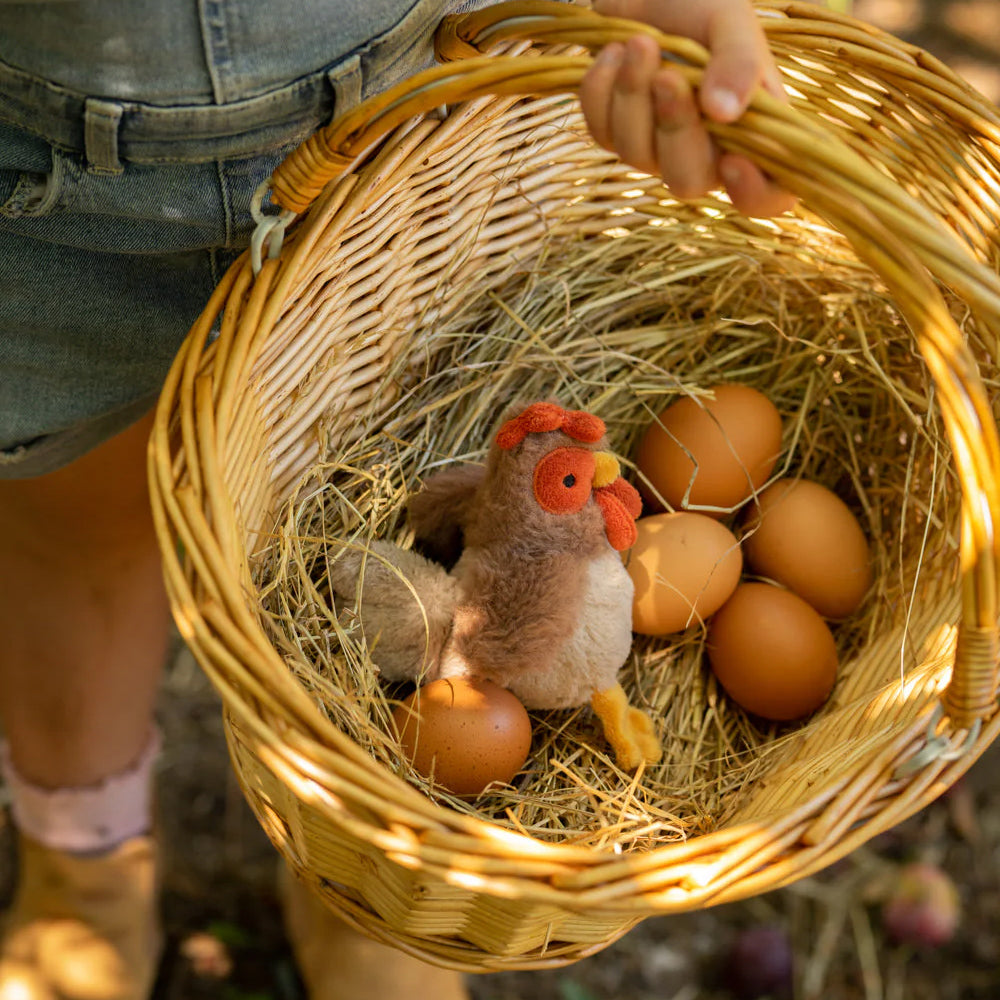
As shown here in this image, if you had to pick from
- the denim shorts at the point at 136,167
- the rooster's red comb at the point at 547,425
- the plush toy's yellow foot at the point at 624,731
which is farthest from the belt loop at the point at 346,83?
the plush toy's yellow foot at the point at 624,731

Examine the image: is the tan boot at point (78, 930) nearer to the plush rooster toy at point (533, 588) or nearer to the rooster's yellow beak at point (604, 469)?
the plush rooster toy at point (533, 588)

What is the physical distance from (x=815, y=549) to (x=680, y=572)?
0.15 meters

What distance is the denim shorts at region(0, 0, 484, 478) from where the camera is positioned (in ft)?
2.18

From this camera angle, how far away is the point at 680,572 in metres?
0.95

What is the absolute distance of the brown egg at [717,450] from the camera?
3.31 ft

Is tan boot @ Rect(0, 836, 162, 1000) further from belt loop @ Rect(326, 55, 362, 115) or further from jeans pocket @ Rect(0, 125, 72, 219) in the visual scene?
belt loop @ Rect(326, 55, 362, 115)

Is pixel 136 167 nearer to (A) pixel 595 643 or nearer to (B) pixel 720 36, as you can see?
(B) pixel 720 36

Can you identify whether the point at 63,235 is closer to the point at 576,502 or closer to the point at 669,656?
the point at 576,502

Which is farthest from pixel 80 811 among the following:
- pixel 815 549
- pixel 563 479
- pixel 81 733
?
pixel 815 549

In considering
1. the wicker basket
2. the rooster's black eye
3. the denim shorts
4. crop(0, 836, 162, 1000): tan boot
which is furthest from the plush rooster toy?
crop(0, 836, 162, 1000): tan boot

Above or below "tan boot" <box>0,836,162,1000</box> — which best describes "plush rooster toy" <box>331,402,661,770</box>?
above

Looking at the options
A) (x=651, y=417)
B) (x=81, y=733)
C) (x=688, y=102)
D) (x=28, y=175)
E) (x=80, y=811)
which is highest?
(x=688, y=102)

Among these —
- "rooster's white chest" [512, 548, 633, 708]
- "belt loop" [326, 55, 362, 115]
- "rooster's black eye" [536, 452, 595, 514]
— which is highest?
"belt loop" [326, 55, 362, 115]

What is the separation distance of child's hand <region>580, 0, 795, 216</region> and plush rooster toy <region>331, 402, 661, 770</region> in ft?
0.94
